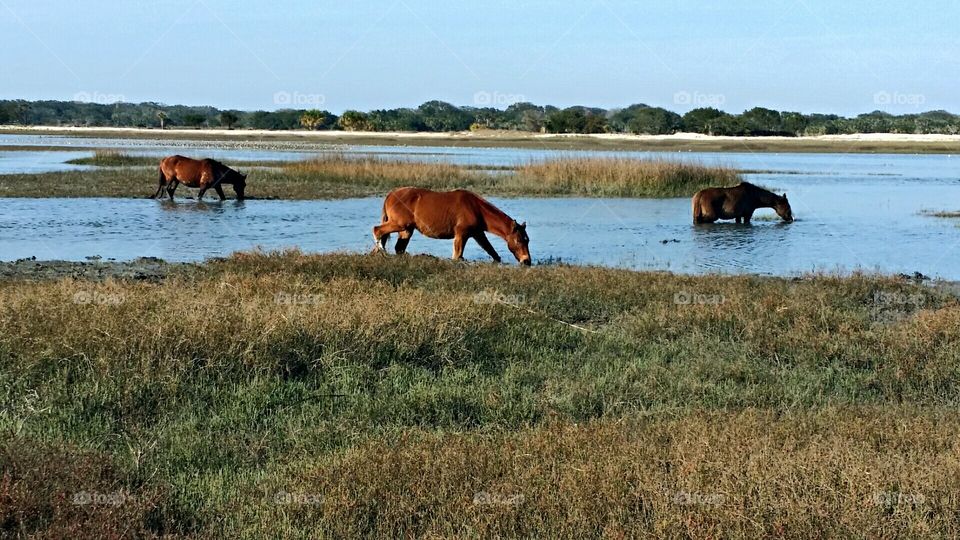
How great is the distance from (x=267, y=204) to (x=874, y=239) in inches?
600

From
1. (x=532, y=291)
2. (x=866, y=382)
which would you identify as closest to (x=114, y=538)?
(x=866, y=382)

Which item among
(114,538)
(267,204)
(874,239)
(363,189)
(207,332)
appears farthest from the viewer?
(363,189)

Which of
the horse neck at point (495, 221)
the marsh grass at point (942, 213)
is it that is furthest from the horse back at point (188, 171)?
the marsh grass at point (942, 213)

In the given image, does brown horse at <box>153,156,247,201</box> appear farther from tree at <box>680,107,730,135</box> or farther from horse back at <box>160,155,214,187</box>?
tree at <box>680,107,730,135</box>

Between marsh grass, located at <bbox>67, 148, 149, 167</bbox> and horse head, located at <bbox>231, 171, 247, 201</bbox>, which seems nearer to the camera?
horse head, located at <bbox>231, 171, 247, 201</bbox>

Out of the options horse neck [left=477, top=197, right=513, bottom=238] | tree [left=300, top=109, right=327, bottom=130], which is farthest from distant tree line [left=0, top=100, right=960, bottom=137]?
horse neck [left=477, top=197, right=513, bottom=238]

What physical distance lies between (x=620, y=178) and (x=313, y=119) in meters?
98.8

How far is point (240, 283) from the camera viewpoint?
35.0ft

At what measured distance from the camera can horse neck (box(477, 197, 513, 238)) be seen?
49.3 ft

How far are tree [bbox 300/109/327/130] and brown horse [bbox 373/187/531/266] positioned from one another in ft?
375

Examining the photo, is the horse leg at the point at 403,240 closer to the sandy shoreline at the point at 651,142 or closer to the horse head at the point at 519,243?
the horse head at the point at 519,243

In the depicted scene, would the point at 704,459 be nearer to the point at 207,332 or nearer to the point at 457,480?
the point at 457,480

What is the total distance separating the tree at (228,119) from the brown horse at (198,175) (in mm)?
106795

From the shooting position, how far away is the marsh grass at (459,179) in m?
31.0
